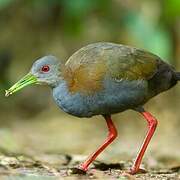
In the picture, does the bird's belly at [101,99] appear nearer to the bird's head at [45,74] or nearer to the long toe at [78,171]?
the bird's head at [45,74]

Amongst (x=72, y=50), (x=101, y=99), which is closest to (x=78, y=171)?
(x=101, y=99)

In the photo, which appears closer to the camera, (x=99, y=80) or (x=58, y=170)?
Answer: (x=99, y=80)

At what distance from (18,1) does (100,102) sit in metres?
6.10

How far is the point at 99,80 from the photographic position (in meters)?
7.23

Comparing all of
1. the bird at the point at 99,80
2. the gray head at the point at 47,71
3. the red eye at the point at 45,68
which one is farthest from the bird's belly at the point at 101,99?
the red eye at the point at 45,68

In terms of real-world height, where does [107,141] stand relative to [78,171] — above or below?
above

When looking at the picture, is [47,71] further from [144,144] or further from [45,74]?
[144,144]

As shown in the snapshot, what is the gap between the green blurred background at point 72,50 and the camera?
11.3 metres

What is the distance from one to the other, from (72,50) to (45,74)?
25.3 feet

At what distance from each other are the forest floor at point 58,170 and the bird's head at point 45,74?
0.85m

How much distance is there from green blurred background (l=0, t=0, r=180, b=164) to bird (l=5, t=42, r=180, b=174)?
2.02 m

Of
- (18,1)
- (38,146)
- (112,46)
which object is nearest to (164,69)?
(112,46)

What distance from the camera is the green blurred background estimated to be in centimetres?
1132

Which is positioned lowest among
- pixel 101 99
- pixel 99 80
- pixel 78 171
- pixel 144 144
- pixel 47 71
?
pixel 78 171
